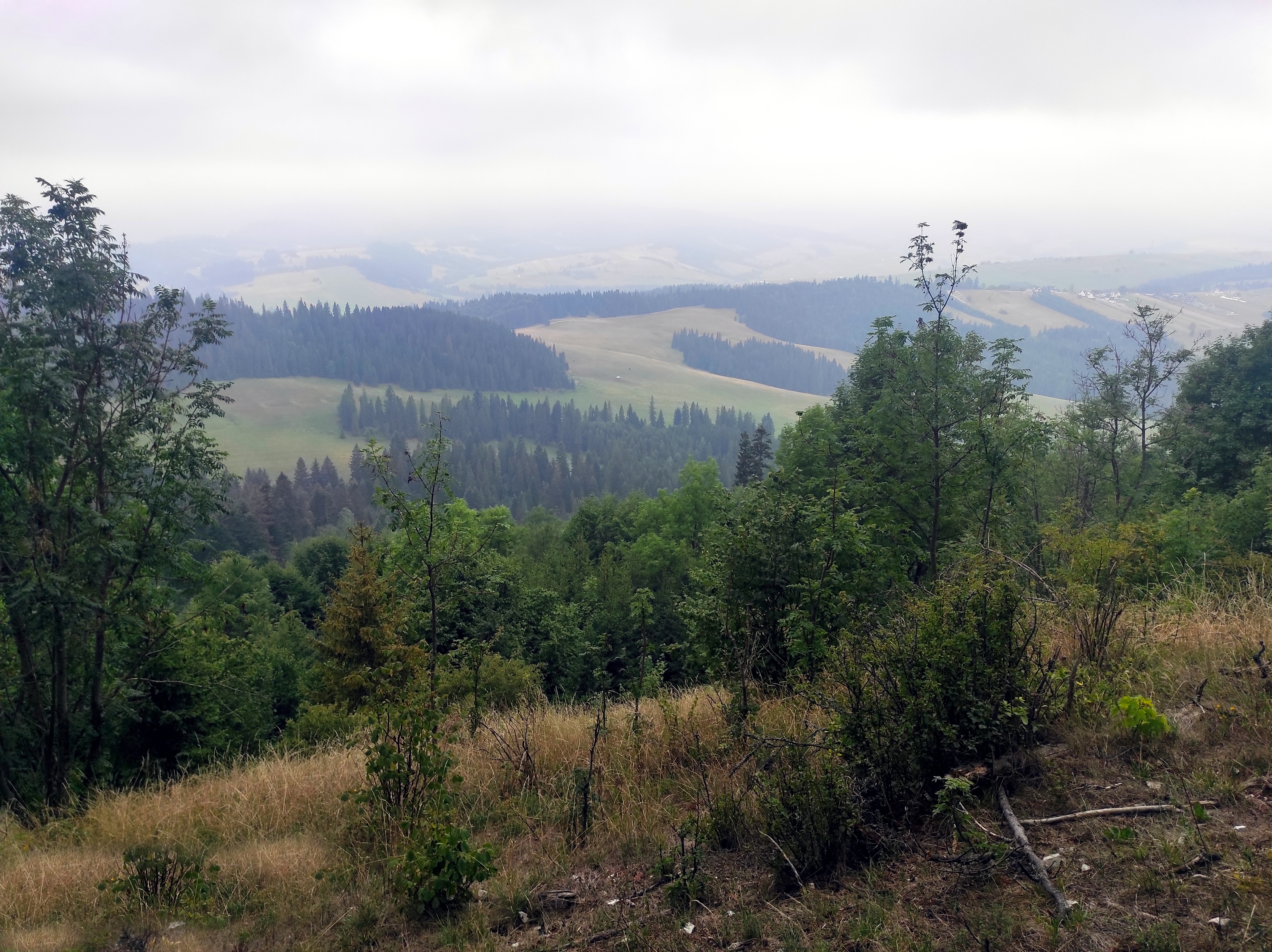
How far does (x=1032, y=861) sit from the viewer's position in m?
3.61

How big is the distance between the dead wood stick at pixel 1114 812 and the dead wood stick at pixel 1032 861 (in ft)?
0.46

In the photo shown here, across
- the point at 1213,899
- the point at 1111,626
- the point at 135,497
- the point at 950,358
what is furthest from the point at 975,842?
the point at 135,497

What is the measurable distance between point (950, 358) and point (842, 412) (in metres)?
12.6

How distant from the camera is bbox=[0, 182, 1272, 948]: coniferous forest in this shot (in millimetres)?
4008

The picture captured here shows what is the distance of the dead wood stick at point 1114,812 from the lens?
3902mm

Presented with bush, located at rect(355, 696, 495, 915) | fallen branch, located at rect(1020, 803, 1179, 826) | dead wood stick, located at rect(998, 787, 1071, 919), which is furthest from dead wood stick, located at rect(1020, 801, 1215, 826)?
bush, located at rect(355, 696, 495, 915)

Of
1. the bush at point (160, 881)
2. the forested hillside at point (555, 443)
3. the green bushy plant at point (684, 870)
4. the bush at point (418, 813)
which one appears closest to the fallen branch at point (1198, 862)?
the green bushy plant at point (684, 870)

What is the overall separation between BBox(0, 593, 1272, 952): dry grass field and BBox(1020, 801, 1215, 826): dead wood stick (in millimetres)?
32

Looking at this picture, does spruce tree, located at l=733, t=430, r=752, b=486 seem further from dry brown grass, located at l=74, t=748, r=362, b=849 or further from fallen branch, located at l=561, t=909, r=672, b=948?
fallen branch, located at l=561, t=909, r=672, b=948

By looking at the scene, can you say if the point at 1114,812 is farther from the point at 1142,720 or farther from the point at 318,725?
the point at 318,725

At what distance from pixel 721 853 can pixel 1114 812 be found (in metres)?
2.35

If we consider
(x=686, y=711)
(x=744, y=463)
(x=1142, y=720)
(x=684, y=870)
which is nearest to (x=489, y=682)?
(x=686, y=711)

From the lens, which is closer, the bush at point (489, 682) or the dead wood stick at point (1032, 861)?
the dead wood stick at point (1032, 861)

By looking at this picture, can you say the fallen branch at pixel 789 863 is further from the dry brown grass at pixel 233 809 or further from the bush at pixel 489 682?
the dry brown grass at pixel 233 809
